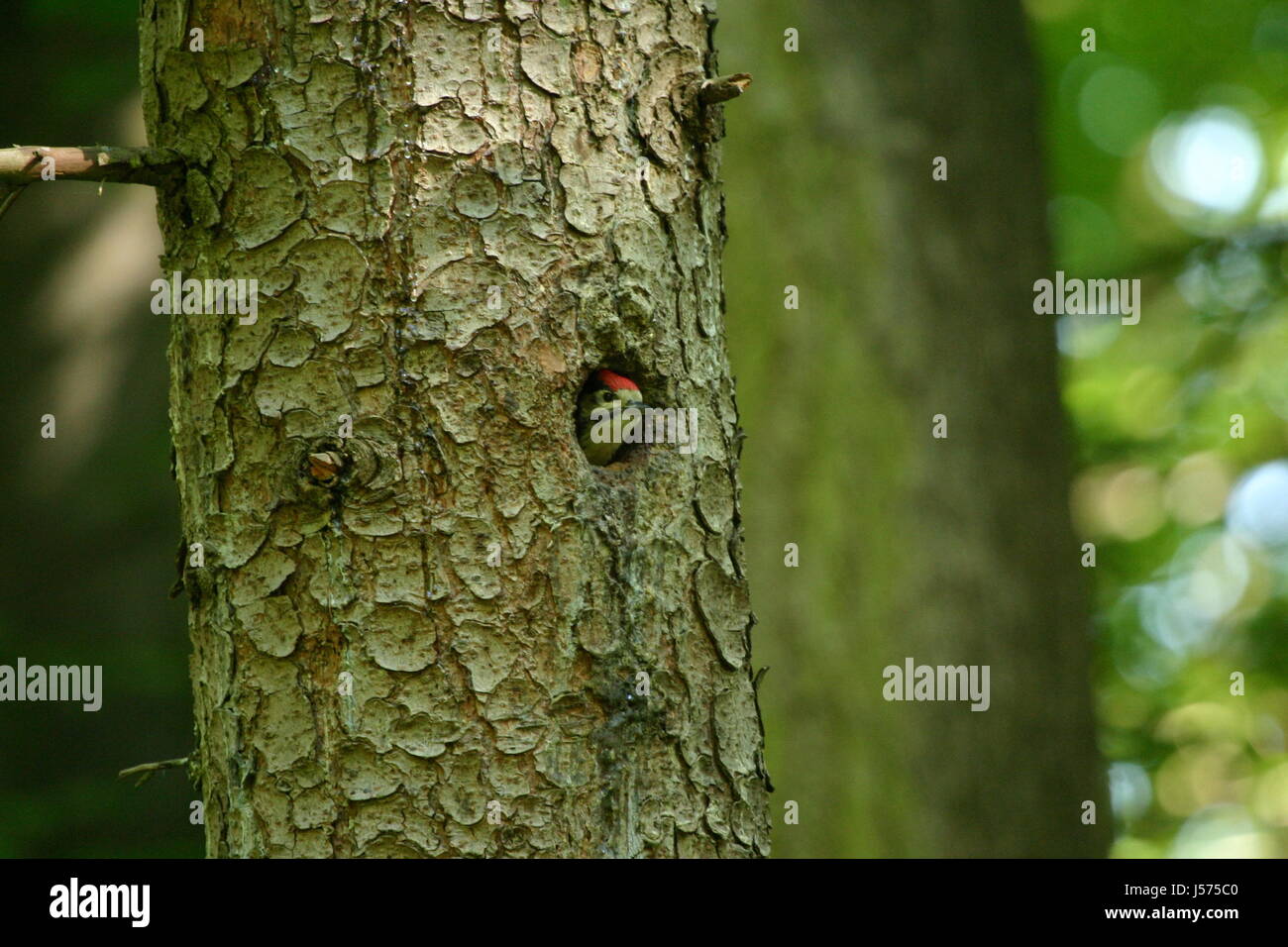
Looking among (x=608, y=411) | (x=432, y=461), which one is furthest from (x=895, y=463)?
(x=432, y=461)

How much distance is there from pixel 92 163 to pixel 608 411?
105 centimetres

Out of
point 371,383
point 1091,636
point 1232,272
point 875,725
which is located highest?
point 1232,272

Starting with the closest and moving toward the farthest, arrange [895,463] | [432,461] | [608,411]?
[432,461], [608,411], [895,463]

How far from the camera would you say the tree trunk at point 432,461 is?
188 centimetres

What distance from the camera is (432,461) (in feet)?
6.25

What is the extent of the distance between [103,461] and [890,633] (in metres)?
3.76

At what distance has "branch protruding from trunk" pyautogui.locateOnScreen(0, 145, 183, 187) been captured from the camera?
Answer: 1888 mm

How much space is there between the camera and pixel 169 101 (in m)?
2.08

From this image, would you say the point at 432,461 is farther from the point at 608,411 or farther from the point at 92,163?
the point at 92,163

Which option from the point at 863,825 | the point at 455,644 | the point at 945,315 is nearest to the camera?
the point at 455,644

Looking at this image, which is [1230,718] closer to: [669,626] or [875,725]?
[875,725]

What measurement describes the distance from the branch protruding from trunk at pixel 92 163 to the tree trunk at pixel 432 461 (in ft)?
0.21

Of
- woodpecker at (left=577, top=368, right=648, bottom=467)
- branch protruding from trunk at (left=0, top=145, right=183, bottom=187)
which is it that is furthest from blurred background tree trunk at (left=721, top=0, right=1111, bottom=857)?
branch protruding from trunk at (left=0, top=145, right=183, bottom=187)

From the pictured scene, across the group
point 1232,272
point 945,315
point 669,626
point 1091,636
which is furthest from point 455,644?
point 1232,272
